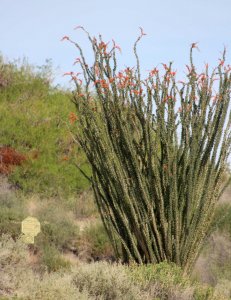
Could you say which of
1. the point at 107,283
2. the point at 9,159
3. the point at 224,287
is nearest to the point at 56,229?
the point at 224,287

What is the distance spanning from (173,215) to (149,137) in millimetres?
1016

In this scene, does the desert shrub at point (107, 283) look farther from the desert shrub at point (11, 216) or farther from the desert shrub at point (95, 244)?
the desert shrub at point (11, 216)

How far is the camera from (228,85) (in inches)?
321

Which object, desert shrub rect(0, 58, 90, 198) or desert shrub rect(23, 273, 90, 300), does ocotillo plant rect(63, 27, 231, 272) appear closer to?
desert shrub rect(23, 273, 90, 300)

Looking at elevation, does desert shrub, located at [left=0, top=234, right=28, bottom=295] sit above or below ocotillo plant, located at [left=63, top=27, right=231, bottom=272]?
below

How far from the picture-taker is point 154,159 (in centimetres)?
775

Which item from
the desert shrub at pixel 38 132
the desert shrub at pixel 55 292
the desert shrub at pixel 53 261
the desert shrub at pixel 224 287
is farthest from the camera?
the desert shrub at pixel 38 132

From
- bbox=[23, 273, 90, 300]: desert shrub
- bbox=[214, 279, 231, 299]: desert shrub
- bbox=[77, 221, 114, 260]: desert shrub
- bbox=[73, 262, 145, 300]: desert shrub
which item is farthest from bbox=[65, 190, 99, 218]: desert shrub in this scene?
bbox=[23, 273, 90, 300]: desert shrub

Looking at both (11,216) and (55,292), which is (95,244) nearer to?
(11,216)

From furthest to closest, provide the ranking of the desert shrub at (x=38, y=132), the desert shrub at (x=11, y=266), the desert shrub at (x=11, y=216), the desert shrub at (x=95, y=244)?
the desert shrub at (x=38, y=132)
the desert shrub at (x=11, y=216)
the desert shrub at (x=95, y=244)
the desert shrub at (x=11, y=266)

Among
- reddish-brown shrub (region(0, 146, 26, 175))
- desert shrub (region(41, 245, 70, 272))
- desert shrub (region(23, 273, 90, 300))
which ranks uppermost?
reddish-brown shrub (region(0, 146, 26, 175))

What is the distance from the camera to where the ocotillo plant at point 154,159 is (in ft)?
25.3

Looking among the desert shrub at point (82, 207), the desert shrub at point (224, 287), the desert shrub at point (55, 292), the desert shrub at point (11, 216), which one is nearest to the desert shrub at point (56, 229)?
the desert shrub at point (11, 216)

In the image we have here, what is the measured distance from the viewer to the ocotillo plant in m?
7.70
